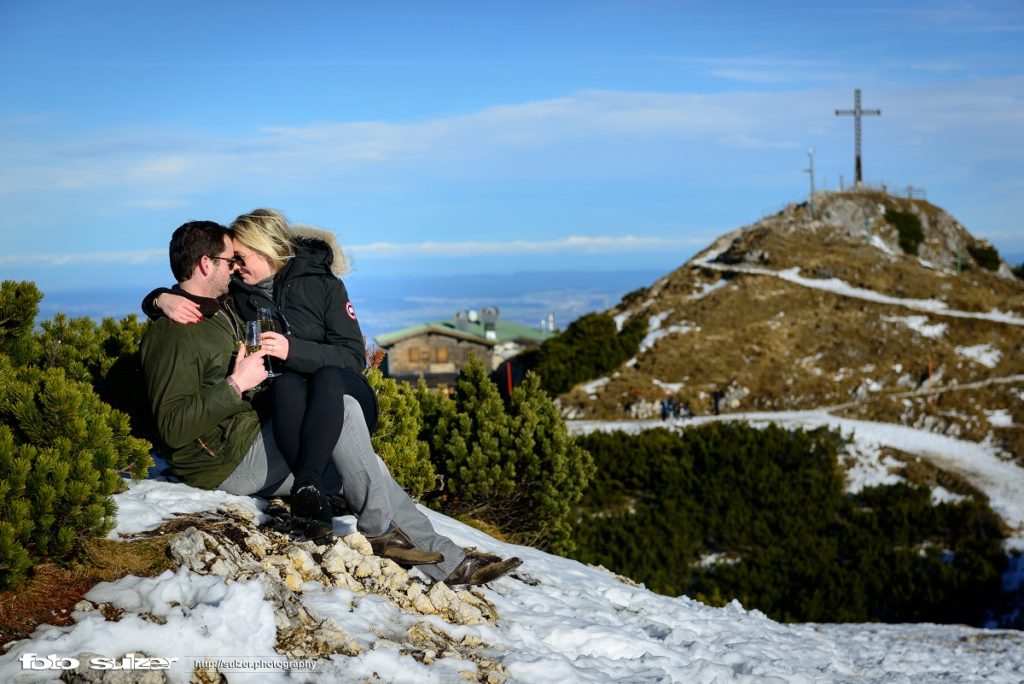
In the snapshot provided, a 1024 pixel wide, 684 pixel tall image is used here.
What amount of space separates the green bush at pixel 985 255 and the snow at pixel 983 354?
22.5 m

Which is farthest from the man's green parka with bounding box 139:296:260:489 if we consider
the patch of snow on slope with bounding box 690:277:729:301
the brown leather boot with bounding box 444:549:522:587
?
the patch of snow on slope with bounding box 690:277:729:301

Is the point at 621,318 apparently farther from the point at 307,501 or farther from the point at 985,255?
the point at 307,501

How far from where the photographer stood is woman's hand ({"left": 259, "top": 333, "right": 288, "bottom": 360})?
6.20m

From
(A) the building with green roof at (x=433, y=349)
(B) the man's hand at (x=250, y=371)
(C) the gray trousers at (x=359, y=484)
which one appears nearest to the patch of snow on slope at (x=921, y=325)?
(A) the building with green roof at (x=433, y=349)

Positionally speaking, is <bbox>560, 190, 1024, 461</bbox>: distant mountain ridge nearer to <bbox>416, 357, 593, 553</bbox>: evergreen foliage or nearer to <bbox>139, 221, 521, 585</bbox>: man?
<bbox>416, 357, 593, 553</bbox>: evergreen foliage

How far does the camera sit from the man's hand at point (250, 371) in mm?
6336

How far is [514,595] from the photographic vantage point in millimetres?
7402

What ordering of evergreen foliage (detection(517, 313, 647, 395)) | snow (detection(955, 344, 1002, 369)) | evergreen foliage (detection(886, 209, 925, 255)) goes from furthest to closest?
evergreen foliage (detection(886, 209, 925, 255)) < evergreen foliage (detection(517, 313, 647, 395)) < snow (detection(955, 344, 1002, 369))

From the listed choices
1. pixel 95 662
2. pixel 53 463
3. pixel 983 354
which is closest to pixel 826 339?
pixel 983 354

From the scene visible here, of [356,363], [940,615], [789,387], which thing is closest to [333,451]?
[356,363]

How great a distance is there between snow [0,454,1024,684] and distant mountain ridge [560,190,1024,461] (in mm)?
23782

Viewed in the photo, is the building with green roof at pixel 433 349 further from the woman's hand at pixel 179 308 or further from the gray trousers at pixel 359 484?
the woman's hand at pixel 179 308

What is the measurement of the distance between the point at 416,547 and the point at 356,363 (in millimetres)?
1303

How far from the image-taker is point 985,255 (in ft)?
196
